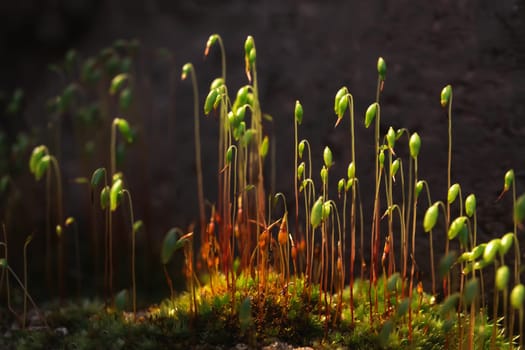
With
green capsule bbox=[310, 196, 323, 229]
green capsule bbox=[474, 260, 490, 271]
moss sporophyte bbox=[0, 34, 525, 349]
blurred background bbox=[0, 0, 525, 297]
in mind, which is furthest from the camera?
blurred background bbox=[0, 0, 525, 297]

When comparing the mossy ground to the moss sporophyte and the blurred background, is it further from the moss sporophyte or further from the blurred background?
the blurred background

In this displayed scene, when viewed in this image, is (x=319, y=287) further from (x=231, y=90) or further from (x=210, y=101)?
(x=231, y=90)

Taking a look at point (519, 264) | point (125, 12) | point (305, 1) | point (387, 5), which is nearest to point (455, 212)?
point (519, 264)

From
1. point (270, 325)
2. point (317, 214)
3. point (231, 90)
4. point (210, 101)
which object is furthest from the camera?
point (231, 90)

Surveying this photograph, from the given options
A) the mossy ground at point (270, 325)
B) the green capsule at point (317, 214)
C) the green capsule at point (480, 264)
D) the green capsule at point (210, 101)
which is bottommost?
the mossy ground at point (270, 325)

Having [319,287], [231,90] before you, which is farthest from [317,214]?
[231,90]

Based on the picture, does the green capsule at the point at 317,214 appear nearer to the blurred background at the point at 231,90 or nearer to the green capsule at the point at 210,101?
the green capsule at the point at 210,101

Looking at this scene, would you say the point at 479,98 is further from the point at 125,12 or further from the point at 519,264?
the point at 125,12

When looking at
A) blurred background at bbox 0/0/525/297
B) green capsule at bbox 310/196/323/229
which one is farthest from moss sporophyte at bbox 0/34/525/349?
blurred background at bbox 0/0/525/297

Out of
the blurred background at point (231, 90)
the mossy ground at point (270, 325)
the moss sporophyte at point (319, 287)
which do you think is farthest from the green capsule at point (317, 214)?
the blurred background at point (231, 90)
